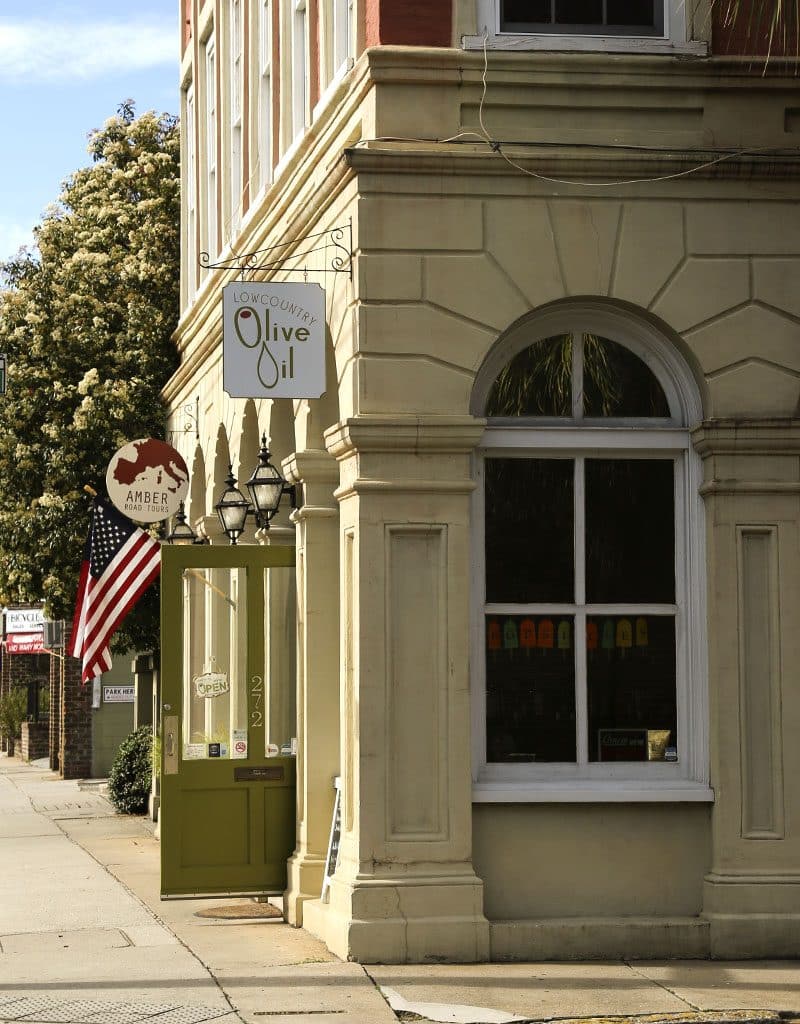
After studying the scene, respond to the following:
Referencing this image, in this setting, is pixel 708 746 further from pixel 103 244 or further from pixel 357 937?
pixel 103 244

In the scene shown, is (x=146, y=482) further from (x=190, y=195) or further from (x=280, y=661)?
(x=190, y=195)

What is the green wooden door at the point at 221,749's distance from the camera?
1220 centimetres

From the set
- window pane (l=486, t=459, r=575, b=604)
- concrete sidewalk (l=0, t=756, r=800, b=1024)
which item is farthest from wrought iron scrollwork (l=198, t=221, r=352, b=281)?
concrete sidewalk (l=0, t=756, r=800, b=1024)

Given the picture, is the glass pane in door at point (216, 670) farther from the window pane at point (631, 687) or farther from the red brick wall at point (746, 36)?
the red brick wall at point (746, 36)

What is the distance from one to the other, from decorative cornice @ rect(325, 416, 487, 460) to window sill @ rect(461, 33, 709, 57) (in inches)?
94.5

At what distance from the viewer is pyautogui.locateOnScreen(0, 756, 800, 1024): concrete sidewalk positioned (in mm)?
8820

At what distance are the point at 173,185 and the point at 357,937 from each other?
16.2 m

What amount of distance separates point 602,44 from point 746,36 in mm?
906

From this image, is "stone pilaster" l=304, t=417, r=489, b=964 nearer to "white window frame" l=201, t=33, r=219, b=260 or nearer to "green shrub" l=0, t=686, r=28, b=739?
"white window frame" l=201, t=33, r=219, b=260

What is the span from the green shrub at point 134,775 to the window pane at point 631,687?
1155cm

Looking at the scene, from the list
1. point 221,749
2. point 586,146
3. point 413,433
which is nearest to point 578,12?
point 586,146

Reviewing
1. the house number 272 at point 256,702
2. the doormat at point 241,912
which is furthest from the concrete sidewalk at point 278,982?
the house number 272 at point 256,702

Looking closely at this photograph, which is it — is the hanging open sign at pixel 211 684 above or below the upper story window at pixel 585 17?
below

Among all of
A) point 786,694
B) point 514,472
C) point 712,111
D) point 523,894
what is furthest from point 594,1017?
point 712,111
